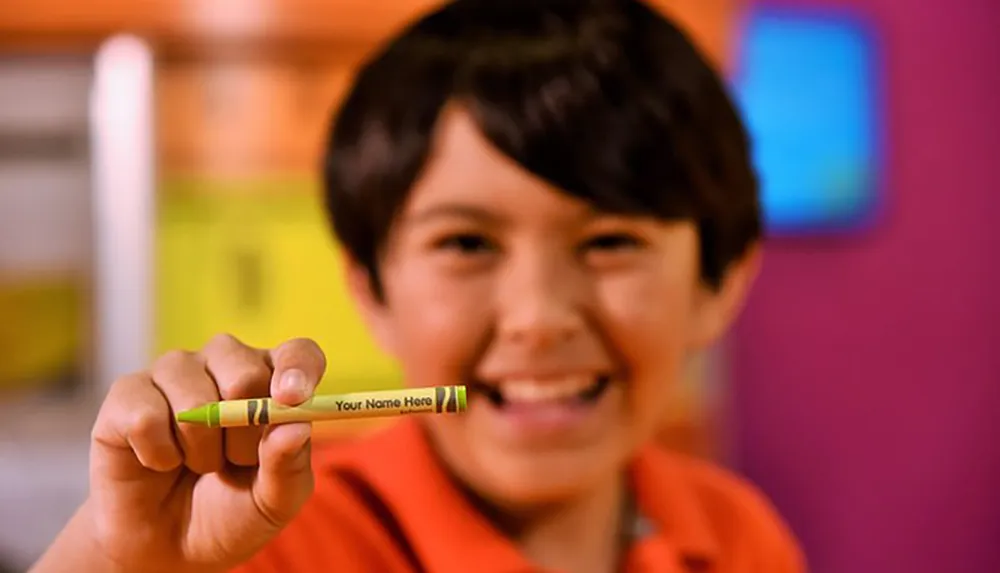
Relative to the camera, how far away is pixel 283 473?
52cm

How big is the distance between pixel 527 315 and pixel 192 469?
25 cm

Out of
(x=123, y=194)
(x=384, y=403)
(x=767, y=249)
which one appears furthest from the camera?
(x=767, y=249)

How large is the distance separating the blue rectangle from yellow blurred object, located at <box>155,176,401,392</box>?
1020mm

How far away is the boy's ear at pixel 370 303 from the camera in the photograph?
851 millimetres

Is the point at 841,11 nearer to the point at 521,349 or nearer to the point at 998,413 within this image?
the point at 998,413

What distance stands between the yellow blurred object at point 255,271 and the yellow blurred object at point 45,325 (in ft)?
0.54

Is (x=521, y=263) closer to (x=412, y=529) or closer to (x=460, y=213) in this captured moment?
(x=460, y=213)

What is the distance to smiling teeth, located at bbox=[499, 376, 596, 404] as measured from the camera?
76 centimetres

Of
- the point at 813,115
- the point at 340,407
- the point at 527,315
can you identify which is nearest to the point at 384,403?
the point at 340,407

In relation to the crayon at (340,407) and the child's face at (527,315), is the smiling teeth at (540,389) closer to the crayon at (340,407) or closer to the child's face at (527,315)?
the child's face at (527,315)

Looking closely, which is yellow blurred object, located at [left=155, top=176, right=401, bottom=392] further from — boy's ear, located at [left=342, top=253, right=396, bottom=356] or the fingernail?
the fingernail

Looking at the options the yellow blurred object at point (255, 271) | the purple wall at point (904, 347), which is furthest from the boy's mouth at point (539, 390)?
the purple wall at point (904, 347)

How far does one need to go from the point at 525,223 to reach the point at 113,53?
132 centimetres

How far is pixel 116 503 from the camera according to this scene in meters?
0.55
